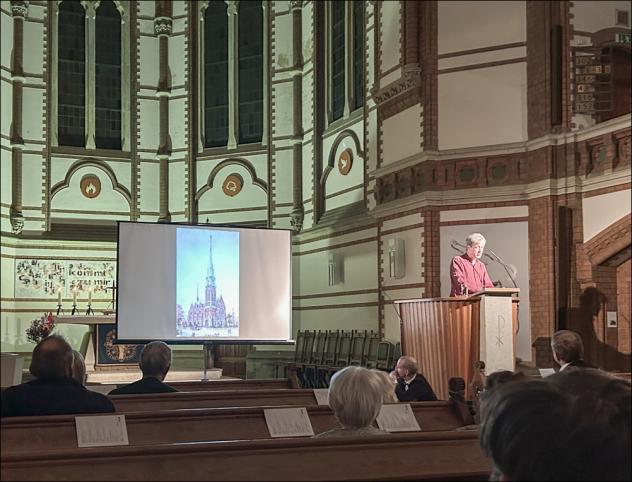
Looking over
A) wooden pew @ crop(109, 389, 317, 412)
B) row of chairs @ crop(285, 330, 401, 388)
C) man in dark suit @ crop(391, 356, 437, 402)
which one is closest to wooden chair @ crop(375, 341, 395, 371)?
row of chairs @ crop(285, 330, 401, 388)

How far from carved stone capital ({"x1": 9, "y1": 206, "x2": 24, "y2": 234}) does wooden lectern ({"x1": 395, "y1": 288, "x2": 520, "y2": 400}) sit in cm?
1108

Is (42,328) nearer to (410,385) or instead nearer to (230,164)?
(230,164)

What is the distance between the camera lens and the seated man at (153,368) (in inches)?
256

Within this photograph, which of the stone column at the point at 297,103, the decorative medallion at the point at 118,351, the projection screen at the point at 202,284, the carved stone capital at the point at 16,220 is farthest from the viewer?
the stone column at the point at 297,103

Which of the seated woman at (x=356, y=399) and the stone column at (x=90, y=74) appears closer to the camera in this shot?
the seated woman at (x=356, y=399)

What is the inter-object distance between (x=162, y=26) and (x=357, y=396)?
1711 centimetres

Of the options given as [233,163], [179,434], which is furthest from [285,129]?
[179,434]

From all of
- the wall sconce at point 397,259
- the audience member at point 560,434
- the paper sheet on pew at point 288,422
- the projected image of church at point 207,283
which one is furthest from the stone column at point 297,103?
the audience member at point 560,434

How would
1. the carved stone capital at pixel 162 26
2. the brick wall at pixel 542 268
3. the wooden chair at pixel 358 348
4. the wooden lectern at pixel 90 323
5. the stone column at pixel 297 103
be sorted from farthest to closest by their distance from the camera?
1. the carved stone capital at pixel 162 26
2. the stone column at pixel 297 103
3. the wooden lectern at pixel 90 323
4. the wooden chair at pixel 358 348
5. the brick wall at pixel 542 268

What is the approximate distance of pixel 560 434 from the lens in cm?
133

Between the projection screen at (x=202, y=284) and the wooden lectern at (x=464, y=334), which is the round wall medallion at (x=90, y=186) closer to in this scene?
the projection screen at (x=202, y=284)

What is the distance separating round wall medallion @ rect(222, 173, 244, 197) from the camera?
1908 centimetres

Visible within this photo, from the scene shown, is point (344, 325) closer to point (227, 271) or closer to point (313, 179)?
point (313, 179)

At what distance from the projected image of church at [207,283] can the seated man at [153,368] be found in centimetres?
241
